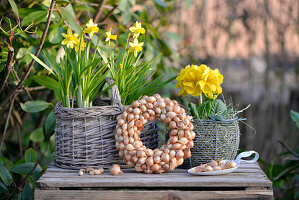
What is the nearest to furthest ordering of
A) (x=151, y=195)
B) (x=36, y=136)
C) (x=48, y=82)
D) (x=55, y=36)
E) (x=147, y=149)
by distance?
(x=151, y=195)
(x=147, y=149)
(x=55, y=36)
(x=48, y=82)
(x=36, y=136)

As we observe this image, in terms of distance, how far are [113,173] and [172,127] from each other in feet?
0.75

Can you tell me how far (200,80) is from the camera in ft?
3.92

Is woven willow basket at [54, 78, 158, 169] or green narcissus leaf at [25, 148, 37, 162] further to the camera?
green narcissus leaf at [25, 148, 37, 162]

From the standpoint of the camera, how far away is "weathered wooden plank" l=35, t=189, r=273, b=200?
41.6 inches

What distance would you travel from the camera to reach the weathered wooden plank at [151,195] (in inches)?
41.6

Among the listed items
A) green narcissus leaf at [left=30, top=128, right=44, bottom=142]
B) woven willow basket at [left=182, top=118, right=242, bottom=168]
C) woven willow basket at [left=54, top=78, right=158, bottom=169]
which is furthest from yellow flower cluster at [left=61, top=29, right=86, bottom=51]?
green narcissus leaf at [left=30, top=128, right=44, bottom=142]

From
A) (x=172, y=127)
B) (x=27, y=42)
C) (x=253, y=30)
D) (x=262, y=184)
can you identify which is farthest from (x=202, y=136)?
(x=253, y=30)

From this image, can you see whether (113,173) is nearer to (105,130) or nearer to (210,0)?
(105,130)

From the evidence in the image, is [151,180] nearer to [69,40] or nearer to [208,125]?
[208,125]

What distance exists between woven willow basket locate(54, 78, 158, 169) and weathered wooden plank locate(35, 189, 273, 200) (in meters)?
0.15

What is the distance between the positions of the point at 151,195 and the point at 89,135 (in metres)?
0.28

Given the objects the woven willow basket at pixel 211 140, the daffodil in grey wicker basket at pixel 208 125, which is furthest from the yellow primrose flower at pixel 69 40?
the woven willow basket at pixel 211 140

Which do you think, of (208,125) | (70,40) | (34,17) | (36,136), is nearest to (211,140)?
(208,125)

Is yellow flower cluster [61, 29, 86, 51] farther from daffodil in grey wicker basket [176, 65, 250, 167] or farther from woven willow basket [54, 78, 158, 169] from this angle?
daffodil in grey wicker basket [176, 65, 250, 167]
